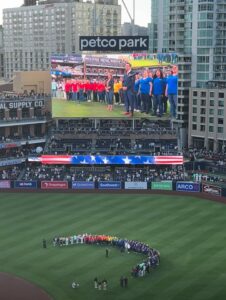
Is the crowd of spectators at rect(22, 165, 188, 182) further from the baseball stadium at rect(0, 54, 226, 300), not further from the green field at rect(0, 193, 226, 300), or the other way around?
the green field at rect(0, 193, 226, 300)

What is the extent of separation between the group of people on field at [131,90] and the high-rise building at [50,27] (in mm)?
64468

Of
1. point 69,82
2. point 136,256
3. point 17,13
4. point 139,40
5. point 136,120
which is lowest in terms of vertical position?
point 136,256

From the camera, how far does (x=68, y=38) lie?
148m

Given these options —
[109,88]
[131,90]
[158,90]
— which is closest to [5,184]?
[109,88]

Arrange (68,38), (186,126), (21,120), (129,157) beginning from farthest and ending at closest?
(68,38) < (186,126) < (21,120) < (129,157)

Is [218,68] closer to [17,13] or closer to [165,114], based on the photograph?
[165,114]

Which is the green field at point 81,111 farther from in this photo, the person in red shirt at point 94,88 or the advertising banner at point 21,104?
the advertising banner at point 21,104

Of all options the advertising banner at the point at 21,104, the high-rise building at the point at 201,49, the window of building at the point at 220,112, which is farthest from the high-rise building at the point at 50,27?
the window of building at the point at 220,112

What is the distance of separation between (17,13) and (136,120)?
8489cm

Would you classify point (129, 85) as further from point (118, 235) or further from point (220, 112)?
point (118, 235)

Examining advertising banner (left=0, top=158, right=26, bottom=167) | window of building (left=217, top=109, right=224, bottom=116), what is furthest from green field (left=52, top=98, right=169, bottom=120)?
window of building (left=217, top=109, right=224, bottom=116)

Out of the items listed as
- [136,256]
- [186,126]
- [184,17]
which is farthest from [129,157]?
[184,17]

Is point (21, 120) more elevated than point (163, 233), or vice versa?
point (21, 120)

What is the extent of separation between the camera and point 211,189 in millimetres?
65812
